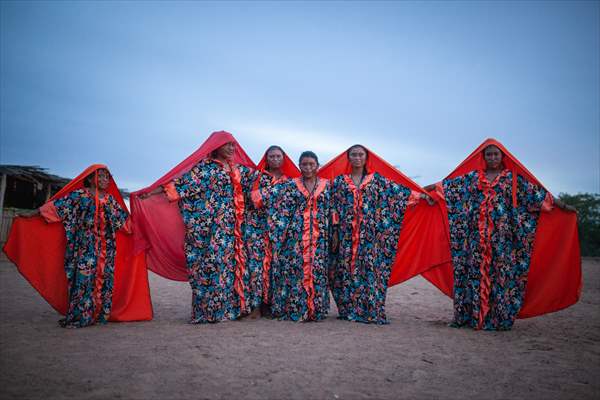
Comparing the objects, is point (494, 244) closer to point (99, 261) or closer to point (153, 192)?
point (153, 192)

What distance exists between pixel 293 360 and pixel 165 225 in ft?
10.3

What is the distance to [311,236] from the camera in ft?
17.7

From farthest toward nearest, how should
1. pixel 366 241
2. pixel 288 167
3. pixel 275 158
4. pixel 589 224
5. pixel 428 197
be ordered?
pixel 589 224
pixel 288 167
pixel 275 158
pixel 428 197
pixel 366 241

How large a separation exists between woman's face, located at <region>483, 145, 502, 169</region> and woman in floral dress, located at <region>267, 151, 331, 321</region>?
2211mm

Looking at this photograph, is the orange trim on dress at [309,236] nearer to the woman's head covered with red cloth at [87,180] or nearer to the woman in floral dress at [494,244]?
the woman in floral dress at [494,244]

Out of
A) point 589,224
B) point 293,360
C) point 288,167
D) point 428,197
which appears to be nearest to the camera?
point 293,360

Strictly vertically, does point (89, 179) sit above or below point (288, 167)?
below

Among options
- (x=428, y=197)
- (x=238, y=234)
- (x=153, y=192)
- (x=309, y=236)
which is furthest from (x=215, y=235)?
(x=428, y=197)

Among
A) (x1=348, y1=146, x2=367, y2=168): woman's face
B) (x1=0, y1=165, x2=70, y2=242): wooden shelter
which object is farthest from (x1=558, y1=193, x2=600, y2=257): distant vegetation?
(x1=0, y1=165, x2=70, y2=242): wooden shelter

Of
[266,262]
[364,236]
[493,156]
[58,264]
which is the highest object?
[493,156]

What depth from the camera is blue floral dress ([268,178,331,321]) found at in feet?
17.4

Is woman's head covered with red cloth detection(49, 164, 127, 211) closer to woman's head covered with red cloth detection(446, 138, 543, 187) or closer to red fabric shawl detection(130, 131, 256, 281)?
red fabric shawl detection(130, 131, 256, 281)

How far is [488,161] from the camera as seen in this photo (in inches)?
207

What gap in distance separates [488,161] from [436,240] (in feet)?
4.32
